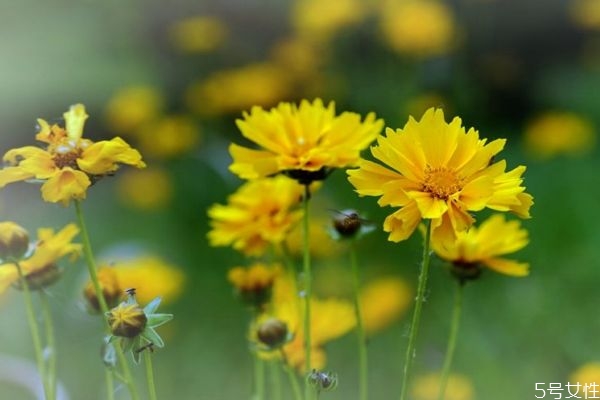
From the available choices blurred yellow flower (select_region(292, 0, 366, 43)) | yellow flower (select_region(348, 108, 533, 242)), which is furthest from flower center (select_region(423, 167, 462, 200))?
blurred yellow flower (select_region(292, 0, 366, 43))

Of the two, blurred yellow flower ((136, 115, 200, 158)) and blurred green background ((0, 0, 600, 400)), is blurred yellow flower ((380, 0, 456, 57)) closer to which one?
blurred green background ((0, 0, 600, 400))

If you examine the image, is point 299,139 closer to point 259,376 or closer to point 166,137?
point 259,376

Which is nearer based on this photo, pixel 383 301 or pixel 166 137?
pixel 383 301

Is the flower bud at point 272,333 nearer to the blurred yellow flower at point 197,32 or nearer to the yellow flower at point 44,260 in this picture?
the yellow flower at point 44,260

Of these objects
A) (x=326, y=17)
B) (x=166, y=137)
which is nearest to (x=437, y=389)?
(x=166, y=137)

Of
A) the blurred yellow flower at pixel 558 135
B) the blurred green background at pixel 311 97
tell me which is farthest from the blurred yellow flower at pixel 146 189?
the blurred yellow flower at pixel 558 135

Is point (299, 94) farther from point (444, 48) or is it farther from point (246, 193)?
point (246, 193)
